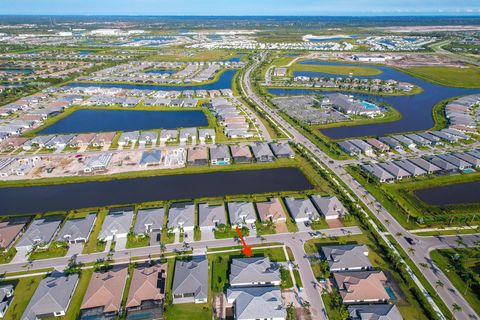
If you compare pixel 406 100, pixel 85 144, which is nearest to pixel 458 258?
pixel 85 144

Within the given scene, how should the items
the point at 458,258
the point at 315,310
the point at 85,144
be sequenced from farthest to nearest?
the point at 85,144 → the point at 458,258 → the point at 315,310

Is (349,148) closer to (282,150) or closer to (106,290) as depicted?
(282,150)

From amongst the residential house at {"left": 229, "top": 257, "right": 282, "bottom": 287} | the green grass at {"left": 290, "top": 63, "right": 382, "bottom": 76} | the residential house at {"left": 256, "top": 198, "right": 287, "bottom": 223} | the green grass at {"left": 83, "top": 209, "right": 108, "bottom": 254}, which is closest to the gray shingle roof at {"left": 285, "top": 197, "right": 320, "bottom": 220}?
the residential house at {"left": 256, "top": 198, "right": 287, "bottom": 223}

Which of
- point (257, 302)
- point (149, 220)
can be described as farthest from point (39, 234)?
point (257, 302)

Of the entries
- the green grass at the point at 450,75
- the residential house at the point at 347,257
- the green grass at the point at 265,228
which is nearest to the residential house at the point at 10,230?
the green grass at the point at 265,228

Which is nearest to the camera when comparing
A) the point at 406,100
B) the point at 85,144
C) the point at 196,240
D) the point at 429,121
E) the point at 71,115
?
the point at 196,240

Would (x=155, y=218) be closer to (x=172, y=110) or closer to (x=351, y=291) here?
(x=351, y=291)
